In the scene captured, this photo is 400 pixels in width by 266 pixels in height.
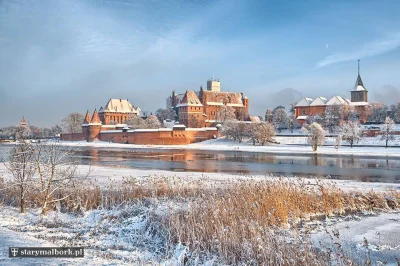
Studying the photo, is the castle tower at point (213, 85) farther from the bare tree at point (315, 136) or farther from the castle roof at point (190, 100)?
the bare tree at point (315, 136)

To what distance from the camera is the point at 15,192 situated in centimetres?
859

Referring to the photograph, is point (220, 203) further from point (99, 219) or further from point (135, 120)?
point (135, 120)

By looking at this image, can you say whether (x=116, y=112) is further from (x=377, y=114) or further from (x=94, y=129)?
(x=377, y=114)

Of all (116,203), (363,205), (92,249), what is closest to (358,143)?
(363,205)

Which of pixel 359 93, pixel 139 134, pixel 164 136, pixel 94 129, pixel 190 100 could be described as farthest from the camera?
pixel 190 100

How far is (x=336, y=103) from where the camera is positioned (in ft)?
190

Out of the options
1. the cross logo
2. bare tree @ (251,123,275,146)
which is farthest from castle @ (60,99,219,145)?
the cross logo

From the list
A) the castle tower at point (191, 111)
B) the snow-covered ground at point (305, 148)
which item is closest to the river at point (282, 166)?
the snow-covered ground at point (305, 148)

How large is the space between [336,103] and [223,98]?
23.6 m

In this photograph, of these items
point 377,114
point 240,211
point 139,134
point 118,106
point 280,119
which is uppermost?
point 118,106

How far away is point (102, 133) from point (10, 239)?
192 feet

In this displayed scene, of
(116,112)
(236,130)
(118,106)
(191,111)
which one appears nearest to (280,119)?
(191,111)

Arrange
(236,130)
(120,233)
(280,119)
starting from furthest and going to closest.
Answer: (280,119), (236,130), (120,233)

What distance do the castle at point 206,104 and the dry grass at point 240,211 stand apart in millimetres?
54696
